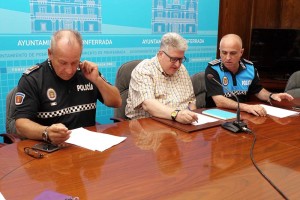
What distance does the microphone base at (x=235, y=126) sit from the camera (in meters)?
1.83

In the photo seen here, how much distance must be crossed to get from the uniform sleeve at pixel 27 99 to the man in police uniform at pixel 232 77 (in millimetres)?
1296

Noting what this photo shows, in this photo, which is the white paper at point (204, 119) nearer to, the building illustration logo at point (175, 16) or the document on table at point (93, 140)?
the document on table at point (93, 140)

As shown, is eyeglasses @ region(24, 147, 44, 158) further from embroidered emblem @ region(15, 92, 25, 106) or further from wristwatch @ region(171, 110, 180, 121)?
wristwatch @ region(171, 110, 180, 121)

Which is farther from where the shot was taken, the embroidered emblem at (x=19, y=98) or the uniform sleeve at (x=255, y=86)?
the uniform sleeve at (x=255, y=86)

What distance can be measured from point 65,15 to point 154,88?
4.25 feet

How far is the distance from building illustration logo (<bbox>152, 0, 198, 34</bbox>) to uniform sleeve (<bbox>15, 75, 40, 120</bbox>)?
2.12m

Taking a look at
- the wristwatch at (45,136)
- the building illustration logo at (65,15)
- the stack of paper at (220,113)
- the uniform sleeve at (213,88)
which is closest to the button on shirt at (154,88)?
the uniform sleeve at (213,88)

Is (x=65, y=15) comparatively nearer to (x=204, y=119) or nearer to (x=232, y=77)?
(x=232, y=77)

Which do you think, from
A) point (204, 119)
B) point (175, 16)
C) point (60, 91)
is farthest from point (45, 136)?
point (175, 16)

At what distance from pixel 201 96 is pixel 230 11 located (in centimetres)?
186

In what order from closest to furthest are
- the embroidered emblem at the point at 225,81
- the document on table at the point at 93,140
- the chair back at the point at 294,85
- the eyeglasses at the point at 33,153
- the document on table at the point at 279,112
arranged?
the eyeglasses at the point at 33,153, the document on table at the point at 93,140, the document on table at the point at 279,112, the embroidered emblem at the point at 225,81, the chair back at the point at 294,85

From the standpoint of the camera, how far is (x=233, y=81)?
273 centimetres

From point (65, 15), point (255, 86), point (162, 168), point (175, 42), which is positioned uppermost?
point (65, 15)

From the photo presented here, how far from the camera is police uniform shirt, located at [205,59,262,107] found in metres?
2.62
